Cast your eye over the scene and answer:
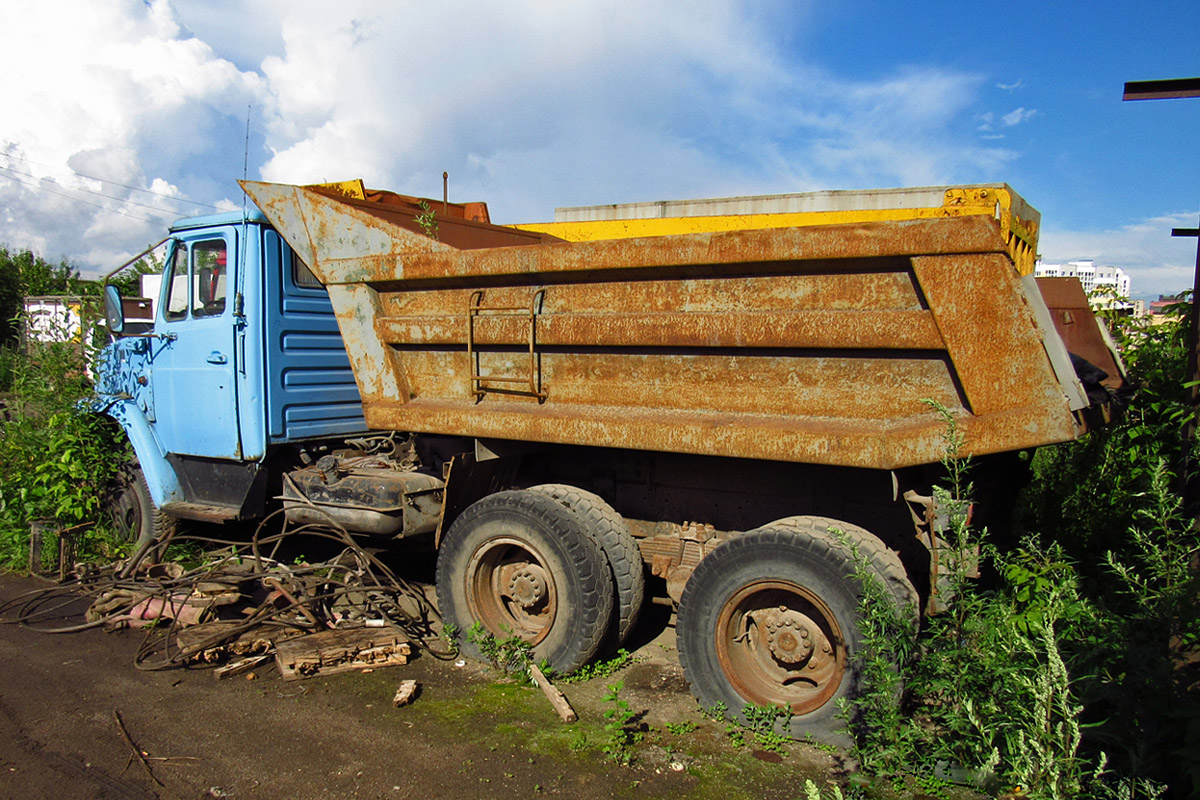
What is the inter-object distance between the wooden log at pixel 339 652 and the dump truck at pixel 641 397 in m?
0.37

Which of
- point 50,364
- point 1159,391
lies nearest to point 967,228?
point 1159,391

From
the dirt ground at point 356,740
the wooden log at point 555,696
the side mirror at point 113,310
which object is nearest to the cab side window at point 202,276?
the side mirror at point 113,310

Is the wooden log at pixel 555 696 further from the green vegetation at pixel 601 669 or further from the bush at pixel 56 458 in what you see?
the bush at pixel 56 458

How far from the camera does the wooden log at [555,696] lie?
3398 mm

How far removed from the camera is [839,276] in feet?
9.94

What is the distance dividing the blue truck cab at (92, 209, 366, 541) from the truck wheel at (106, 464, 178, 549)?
0.04 metres

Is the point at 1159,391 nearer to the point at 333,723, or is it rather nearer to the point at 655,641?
the point at 655,641

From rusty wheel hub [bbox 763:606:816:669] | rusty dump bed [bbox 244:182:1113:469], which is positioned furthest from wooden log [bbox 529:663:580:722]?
rusty dump bed [bbox 244:182:1113:469]

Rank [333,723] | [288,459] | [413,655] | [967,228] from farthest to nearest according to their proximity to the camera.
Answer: [288,459]
[413,655]
[333,723]
[967,228]

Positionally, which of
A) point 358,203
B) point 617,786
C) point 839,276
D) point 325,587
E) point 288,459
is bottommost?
point 617,786

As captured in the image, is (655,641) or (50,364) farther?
(50,364)

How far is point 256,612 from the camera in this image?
4.30m

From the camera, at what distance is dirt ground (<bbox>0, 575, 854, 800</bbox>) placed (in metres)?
2.92

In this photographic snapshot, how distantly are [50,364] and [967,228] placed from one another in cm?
704
